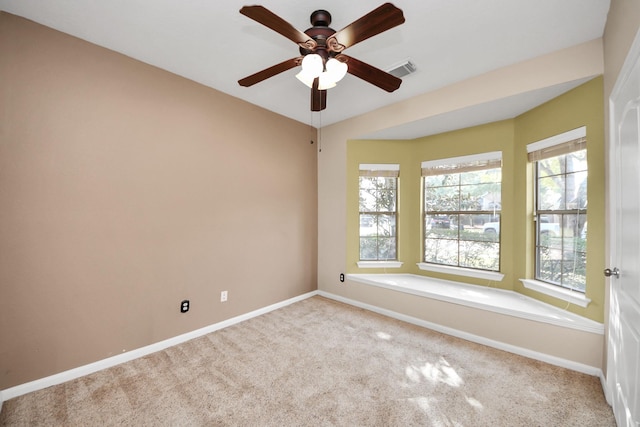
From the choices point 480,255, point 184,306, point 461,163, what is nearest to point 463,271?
point 480,255

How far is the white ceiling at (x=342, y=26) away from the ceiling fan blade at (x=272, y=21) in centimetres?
39

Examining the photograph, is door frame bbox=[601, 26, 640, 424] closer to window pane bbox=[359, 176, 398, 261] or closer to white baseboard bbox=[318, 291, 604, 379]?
white baseboard bbox=[318, 291, 604, 379]

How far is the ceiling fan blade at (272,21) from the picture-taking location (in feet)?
4.18

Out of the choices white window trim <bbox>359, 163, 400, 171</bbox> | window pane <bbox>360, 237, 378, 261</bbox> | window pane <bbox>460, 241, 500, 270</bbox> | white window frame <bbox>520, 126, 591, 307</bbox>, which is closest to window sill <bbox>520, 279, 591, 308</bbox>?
white window frame <bbox>520, 126, 591, 307</bbox>

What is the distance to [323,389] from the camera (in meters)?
1.98

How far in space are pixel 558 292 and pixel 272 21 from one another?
3.20m

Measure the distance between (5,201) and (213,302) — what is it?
1.83 m

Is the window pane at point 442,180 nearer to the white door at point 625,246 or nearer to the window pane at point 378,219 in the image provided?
the window pane at point 378,219

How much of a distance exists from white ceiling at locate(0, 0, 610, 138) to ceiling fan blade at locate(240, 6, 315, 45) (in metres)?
0.39

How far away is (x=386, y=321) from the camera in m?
3.20

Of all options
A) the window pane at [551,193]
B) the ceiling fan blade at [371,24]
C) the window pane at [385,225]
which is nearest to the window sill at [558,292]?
the window pane at [551,193]

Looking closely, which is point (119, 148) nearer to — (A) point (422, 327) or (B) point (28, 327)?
(B) point (28, 327)

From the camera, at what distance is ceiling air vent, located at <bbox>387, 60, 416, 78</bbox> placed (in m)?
2.39

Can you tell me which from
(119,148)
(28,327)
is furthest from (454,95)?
(28,327)
